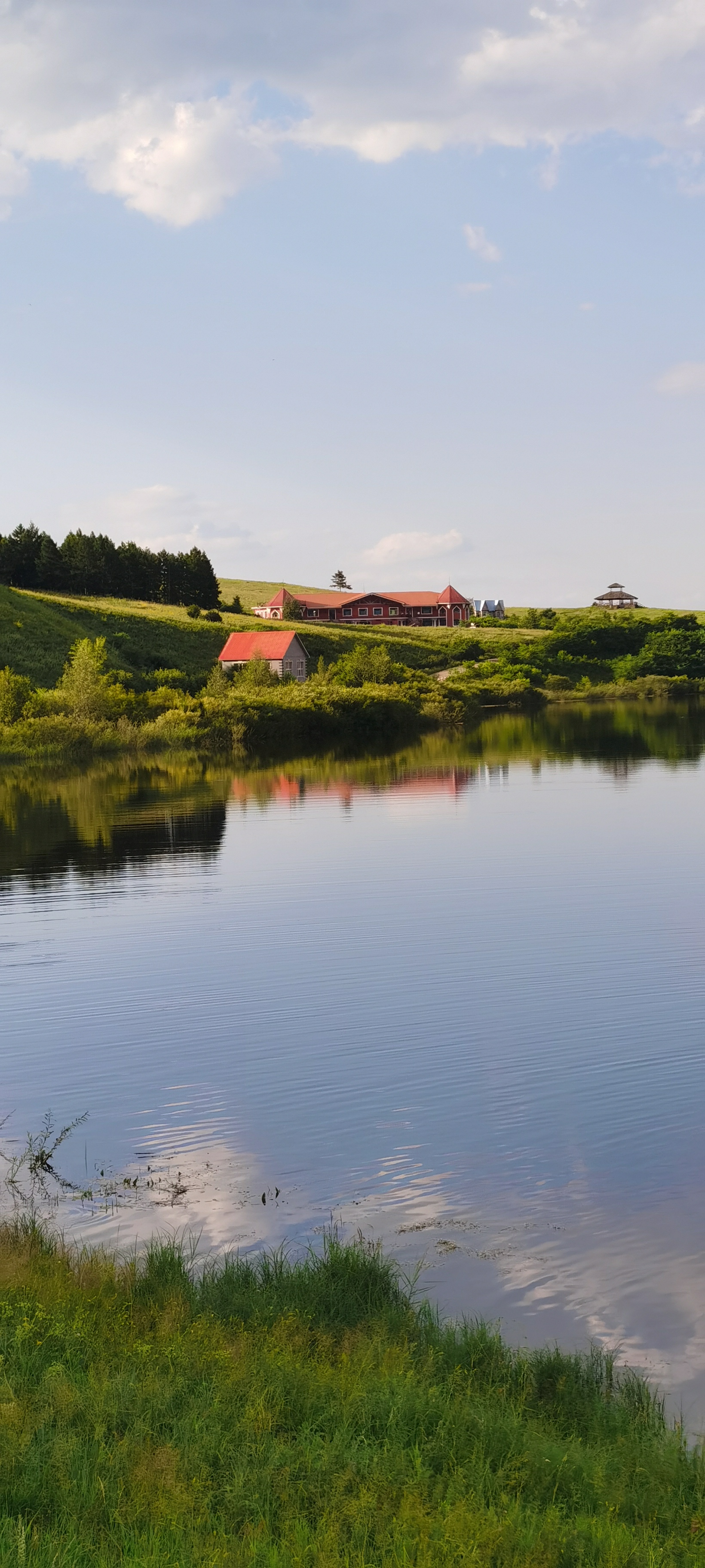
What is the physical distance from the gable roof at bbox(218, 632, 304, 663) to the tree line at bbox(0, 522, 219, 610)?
3066 cm

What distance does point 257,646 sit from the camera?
380ft

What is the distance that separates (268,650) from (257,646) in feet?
4.81

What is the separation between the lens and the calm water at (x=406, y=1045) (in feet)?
35.2

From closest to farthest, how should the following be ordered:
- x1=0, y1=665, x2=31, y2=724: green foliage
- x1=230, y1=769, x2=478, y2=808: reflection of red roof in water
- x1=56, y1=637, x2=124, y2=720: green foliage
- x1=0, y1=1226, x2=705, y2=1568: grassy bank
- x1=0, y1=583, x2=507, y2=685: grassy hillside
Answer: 1. x1=0, y1=1226, x2=705, y2=1568: grassy bank
2. x1=230, y1=769, x2=478, y2=808: reflection of red roof in water
3. x1=0, y1=665, x2=31, y2=724: green foliage
4. x1=56, y1=637, x2=124, y2=720: green foliage
5. x1=0, y1=583, x2=507, y2=685: grassy hillside

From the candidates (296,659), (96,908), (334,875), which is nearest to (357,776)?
(334,875)

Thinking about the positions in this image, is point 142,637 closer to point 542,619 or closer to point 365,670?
point 365,670

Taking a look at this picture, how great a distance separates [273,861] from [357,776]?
78.1 ft

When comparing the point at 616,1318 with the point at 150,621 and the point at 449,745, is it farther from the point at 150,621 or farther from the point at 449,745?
the point at 150,621

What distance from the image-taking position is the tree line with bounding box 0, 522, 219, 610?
13788cm

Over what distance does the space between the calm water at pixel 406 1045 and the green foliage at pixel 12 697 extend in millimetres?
32164

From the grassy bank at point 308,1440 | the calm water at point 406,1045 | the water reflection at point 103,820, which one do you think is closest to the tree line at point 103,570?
the water reflection at point 103,820

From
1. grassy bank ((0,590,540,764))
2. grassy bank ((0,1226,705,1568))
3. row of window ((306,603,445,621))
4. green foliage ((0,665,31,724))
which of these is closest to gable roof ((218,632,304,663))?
grassy bank ((0,590,540,764))

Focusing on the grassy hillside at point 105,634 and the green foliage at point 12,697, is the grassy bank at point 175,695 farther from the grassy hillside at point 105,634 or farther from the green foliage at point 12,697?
the grassy hillside at point 105,634

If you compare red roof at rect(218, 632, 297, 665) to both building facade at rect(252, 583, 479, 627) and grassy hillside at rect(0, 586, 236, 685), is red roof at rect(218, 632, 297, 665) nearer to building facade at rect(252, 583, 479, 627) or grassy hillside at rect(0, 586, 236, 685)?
grassy hillside at rect(0, 586, 236, 685)
